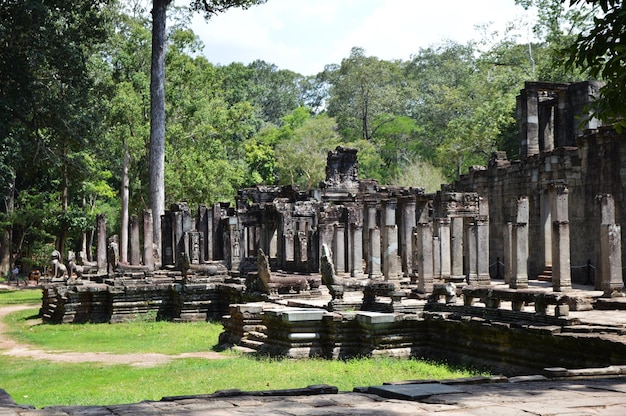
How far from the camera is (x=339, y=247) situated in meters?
25.8

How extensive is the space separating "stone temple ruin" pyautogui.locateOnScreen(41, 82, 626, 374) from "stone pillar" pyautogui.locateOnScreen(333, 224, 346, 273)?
5 cm

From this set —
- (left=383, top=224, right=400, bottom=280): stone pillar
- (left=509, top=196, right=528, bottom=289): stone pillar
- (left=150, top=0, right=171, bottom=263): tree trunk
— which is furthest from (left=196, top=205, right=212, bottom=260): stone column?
(left=509, top=196, right=528, bottom=289): stone pillar

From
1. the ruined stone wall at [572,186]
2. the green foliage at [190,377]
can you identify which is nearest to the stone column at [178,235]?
the ruined stone wall at [572,186]

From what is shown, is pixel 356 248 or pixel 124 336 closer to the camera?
pixel 124 336

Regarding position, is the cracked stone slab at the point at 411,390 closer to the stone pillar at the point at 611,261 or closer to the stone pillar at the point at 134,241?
the stone pillar at the point at 611,261

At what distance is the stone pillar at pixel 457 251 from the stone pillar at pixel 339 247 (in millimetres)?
4572

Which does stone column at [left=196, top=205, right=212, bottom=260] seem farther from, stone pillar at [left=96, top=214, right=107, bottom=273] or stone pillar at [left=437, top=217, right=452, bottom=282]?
stone pillar at [left=437, top=217, right=452, bottom=282]

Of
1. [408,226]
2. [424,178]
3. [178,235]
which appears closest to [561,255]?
[408,226]

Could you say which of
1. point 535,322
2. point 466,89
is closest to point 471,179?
point 535,322

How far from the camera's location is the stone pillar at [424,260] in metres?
18.1

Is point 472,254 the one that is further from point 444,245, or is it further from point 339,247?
point 339,247

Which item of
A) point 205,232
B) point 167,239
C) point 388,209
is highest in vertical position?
point 388,209

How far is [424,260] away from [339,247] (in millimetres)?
7844

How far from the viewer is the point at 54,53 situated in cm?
2866
